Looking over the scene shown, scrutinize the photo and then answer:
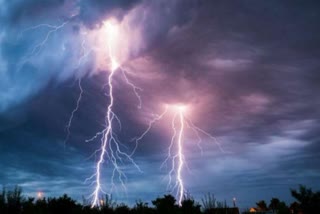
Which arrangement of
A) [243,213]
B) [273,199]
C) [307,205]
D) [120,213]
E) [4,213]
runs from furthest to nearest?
1. [273,199]
2. [243,213]
3. [120,213]
4. [307,205]
5. [4,213]

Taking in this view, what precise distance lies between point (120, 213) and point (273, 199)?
101 feet

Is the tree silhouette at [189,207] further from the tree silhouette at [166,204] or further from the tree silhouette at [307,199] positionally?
the tree silhouette at [307,199]

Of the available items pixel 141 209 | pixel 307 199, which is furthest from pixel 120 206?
pixel 307 199

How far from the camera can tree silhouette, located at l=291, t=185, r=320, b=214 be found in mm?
15865

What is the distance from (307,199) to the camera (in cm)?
1622

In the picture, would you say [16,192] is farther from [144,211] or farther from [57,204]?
[144,211]

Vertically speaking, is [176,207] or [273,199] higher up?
[273,199]

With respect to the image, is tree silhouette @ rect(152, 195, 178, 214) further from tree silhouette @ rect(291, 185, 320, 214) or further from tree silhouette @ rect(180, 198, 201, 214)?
tree silhouette @ rect(291, 185, 320, 214)

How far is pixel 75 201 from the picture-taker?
1709 cm

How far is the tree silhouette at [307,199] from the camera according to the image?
15865mm

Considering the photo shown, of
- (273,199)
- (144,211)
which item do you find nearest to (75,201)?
(144,211)

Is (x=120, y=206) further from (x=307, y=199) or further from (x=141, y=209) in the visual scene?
(x=307, y=199)

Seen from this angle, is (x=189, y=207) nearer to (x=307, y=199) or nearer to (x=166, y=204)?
(x=166, y=204)

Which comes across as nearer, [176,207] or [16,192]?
[16,192]
